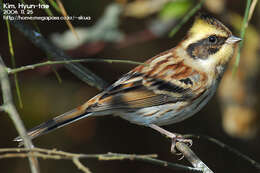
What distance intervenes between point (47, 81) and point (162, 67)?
1.65m

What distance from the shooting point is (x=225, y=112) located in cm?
482

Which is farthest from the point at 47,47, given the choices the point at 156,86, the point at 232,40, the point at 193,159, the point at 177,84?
the point at 232,40

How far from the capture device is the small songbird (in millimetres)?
3615

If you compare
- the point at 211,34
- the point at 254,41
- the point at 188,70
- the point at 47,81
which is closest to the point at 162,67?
the point at 188,70

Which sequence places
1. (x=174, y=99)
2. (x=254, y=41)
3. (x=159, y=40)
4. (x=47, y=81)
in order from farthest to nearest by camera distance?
(x=159, y=40)
(x=47, y=81)
(x=254, y=41)
(x=174, y=99)

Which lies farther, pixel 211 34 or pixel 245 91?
pixel 245 91

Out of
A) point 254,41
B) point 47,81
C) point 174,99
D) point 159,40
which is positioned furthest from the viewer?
point 159,40

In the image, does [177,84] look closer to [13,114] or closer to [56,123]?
[56,123]

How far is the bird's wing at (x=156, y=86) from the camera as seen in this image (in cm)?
358

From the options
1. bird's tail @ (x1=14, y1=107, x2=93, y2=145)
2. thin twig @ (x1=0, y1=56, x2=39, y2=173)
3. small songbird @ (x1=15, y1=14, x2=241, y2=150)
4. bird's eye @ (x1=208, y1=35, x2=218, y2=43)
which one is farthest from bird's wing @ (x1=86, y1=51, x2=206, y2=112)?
thin twig @ (x1=0, y1=56, x2=39, y2=173)

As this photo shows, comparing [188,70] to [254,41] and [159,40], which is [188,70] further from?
[159,40]

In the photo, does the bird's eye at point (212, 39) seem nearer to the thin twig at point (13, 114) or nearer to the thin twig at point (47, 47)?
the thin twig at point (47, 47)

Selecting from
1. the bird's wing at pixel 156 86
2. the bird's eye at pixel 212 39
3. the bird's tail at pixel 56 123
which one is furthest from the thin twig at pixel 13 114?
the bird's eye at pixel 212 39

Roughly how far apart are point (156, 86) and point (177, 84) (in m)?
0.19
